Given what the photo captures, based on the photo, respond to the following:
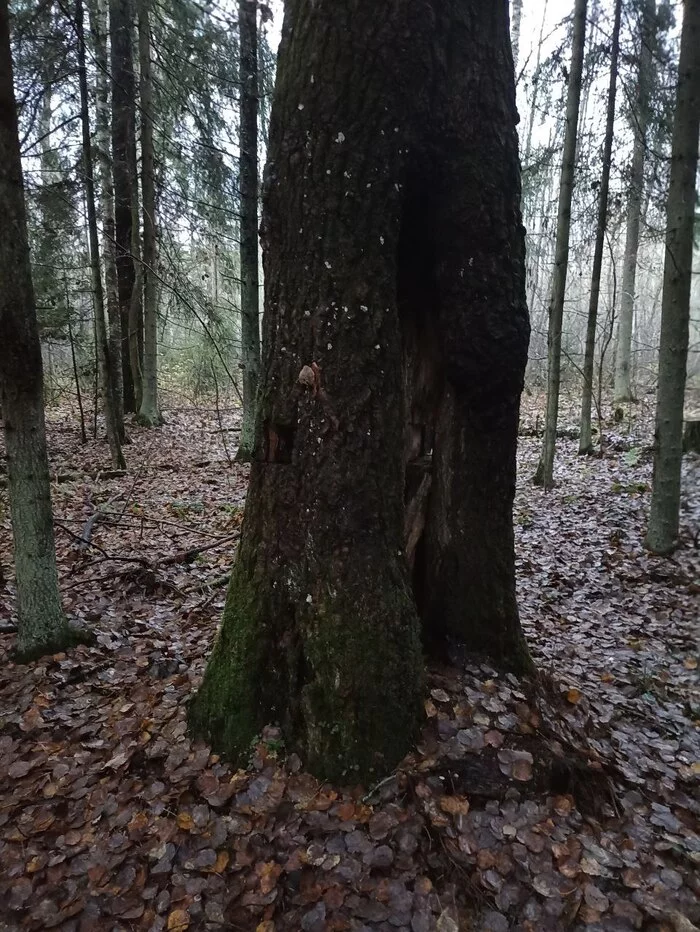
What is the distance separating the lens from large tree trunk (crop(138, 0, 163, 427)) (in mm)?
10562

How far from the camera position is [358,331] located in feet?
8.47

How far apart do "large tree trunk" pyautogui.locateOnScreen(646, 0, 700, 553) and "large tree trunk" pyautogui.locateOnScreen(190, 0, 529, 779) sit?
14.0ft

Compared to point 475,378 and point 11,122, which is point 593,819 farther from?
point 11,122

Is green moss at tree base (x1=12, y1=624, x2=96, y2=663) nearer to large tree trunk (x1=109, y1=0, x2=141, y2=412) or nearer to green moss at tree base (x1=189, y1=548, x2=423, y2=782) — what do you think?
green moss at tree base (x1=189, y1=548, x2=423, y2=782)

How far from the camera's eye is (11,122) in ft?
10.8

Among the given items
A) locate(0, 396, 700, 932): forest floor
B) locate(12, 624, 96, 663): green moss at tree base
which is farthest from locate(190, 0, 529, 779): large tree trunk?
locate(12, 624, 96, 663): green moss at tree base

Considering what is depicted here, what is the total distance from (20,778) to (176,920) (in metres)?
1.32

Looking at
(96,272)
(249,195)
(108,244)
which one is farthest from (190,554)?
(108,244)

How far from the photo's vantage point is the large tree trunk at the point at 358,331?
99.5 inches

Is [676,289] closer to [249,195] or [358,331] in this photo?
[358,331]

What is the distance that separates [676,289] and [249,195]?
726cm

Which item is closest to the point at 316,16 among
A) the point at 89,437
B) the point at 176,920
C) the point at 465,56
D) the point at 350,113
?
the point at 350,113

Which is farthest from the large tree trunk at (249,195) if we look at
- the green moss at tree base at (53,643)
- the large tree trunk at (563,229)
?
the green moss at tree base at (53,643)

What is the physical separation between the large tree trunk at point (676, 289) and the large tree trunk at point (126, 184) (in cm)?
734
